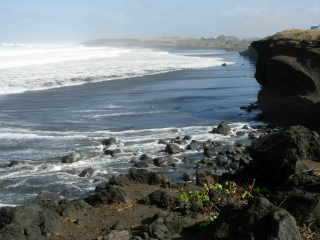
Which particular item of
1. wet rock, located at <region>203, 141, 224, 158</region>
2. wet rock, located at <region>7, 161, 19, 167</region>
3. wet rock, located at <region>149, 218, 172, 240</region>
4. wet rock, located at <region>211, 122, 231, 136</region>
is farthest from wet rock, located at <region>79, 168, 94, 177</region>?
wet rock, located at <region>211, 122, 231, 136</region>

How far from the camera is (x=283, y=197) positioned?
1173 cm

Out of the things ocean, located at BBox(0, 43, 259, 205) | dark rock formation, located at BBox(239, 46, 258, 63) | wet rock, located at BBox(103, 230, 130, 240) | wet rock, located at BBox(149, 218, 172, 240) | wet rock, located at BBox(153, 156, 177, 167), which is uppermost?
wet rock, located at BBox(149, 218, 172, 240)

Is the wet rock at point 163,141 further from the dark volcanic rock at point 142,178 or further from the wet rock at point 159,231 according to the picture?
the wet rock at point 159,231

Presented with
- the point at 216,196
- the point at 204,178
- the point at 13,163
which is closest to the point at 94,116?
the point at 13,163

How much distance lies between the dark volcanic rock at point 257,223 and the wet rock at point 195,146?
44.7 ft

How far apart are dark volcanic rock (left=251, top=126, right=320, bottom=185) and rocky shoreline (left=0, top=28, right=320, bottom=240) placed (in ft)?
0.09

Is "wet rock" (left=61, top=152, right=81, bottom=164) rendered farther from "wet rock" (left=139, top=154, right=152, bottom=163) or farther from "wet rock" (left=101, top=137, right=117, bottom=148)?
"wet rock" (left=101, top=137, right=117, bottom=148)

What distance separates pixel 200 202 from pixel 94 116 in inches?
773

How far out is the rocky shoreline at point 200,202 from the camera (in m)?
9.90

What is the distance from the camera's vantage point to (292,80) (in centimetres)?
3334

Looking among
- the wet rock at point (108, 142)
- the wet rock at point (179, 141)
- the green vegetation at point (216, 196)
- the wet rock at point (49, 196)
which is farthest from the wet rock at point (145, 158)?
the green vegetation at point (216, 196)

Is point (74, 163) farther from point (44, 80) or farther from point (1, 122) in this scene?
point (44, 80)

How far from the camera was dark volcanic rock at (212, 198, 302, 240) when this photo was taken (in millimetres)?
8792

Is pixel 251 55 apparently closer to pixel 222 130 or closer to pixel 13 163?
pixel 222 130
